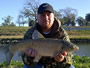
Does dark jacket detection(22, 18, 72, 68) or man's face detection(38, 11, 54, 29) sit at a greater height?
man's face detection(38, 11, 54, 29)

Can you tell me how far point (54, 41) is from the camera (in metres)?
2.99

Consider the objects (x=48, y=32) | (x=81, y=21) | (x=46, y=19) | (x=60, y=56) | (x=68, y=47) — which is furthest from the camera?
(x=81, y=21)

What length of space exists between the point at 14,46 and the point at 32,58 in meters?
0.50

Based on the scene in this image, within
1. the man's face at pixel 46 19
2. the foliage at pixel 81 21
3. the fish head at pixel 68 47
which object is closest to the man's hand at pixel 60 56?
the fish head at pixel 68 47

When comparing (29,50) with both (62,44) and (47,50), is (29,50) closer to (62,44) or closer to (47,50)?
(47,50)

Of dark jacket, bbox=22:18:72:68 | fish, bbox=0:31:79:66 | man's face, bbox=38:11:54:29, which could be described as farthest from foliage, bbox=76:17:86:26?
fish, bbox=0:31:79:66

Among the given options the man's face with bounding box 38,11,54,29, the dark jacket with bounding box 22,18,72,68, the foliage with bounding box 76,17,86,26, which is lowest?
the foliage with bounding box 76,17,86,26

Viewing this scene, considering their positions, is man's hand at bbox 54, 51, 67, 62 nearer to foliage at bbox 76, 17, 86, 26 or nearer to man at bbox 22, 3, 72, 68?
man at bbox 22, 3, 72, 68

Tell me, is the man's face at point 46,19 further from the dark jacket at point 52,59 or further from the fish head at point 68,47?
the fish head at point 68,47

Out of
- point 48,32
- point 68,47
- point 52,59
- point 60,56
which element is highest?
point 48,32

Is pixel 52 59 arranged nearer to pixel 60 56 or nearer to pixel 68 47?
pixel 60 56

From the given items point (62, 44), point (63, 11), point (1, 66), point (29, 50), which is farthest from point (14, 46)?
point (63, 11)

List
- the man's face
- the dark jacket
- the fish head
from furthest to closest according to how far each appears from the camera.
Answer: the dark jacket < the man's face < the fish head

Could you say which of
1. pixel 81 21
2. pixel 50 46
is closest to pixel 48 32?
pixel 50 46
